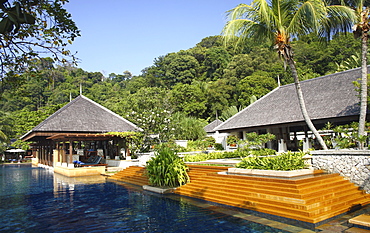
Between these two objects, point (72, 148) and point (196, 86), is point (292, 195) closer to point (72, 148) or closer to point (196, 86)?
point (72, 148)

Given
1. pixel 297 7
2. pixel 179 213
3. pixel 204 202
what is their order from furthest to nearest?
pixel 297 7 < pixel 204 202 < pixel 179 213

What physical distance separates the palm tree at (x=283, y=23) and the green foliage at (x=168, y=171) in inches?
206

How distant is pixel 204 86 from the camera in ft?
171

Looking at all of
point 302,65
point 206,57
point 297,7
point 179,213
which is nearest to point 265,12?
point 297,7

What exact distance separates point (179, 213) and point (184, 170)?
12.1ft

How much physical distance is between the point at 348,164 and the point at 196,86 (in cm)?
4310

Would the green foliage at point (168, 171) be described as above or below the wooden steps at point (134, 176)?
above

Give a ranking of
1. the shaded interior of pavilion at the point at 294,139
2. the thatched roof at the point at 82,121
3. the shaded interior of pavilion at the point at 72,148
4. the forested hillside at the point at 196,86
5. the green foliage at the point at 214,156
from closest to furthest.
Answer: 1. the green foliage at the point at 214,156
2. the shaded interior of pavilion at the point at 294,139
3. the shaded interior of pavilion at the point at 72,148
4. the thatched roof at the point at 82,121
5. the forested hillside at the point at 196,86

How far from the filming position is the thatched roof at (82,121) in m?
21.9

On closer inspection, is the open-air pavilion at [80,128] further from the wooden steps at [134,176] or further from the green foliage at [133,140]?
the wooden steps at [134,176]

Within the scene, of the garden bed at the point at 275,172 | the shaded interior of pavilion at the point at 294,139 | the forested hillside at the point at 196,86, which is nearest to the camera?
the garden bed at the point at 275,172

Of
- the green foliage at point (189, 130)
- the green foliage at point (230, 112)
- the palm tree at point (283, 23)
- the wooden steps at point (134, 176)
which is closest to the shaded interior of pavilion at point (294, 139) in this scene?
the green foliage at point (189, 130)

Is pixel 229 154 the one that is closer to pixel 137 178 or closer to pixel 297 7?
pixel 137 178

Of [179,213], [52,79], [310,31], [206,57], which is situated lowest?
[179,213]
